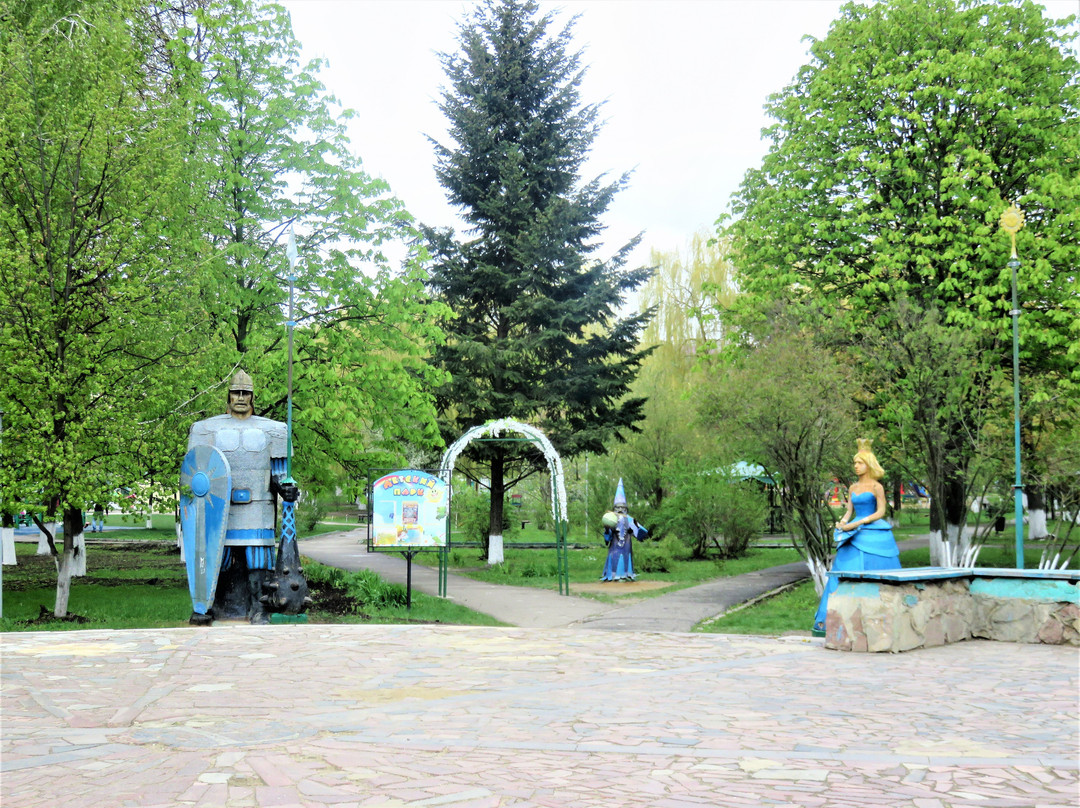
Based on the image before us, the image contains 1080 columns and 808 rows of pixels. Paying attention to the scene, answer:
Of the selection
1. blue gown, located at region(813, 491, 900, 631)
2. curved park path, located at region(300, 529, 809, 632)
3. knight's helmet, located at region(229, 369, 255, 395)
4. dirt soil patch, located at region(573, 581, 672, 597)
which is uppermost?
knight's helmet, located at region(229, 369, 255, 395)

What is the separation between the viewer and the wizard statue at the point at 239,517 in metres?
12.0

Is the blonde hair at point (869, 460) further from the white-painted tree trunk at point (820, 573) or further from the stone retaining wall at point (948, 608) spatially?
the white-painted tree trunk at point (820, 573)

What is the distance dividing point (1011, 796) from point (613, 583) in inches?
617

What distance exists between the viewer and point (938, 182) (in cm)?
2094

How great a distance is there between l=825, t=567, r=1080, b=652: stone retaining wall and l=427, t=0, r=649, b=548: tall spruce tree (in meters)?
13.4

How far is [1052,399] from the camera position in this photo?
18094 millimetres

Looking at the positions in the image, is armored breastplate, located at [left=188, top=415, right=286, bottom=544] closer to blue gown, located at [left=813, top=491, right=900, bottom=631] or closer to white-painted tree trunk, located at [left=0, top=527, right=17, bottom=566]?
blue gown, located at [left=813, top=491, right=900, bottom=631]

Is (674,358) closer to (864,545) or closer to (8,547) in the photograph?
(8,547)

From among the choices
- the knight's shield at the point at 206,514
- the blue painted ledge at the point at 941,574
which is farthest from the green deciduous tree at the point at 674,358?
the knight's shield at the point at 206,514

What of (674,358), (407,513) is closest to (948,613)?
(407,513)

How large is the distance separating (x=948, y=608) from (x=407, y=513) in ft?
25.9

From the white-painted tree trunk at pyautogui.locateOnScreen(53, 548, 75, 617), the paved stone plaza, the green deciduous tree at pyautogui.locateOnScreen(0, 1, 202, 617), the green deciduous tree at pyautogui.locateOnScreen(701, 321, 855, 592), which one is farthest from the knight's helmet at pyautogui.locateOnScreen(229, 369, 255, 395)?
the green deciduous tree at pyautogui.locateOnScreen(701, 321, 855, 592)

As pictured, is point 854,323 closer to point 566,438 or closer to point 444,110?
point 566,438

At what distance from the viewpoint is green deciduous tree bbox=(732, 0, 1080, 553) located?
19062 millimetres
